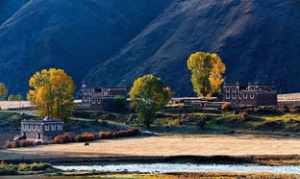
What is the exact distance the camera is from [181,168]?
90.9m

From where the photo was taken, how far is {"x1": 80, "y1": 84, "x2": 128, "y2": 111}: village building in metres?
171

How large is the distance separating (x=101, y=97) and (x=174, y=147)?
213 feet

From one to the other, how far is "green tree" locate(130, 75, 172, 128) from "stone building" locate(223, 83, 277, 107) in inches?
756

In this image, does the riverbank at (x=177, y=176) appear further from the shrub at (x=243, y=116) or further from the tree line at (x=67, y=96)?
the shrub at (x=243, y=116)

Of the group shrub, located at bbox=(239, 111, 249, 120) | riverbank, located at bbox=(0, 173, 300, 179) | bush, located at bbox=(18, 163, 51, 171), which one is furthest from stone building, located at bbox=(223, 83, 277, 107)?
riverbank, located at bbox=(0, 173, 300, 179)

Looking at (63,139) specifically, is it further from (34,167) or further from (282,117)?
(282,117)

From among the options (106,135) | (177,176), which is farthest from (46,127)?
(177,176)

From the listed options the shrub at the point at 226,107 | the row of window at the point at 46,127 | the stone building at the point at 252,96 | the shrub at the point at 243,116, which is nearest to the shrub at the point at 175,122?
the shrub at the point at 243,116

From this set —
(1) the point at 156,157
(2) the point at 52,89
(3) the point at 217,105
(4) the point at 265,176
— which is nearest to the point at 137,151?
(1) the point at 156,157

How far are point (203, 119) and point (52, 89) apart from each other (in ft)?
93.6

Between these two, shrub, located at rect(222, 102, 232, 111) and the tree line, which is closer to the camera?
the tree line

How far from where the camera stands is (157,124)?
482ft

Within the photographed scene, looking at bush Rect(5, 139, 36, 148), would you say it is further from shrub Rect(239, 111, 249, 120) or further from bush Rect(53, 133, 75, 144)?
shrub Rect(239, 111, 249, 120)

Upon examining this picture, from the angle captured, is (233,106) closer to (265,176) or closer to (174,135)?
(174,135)
